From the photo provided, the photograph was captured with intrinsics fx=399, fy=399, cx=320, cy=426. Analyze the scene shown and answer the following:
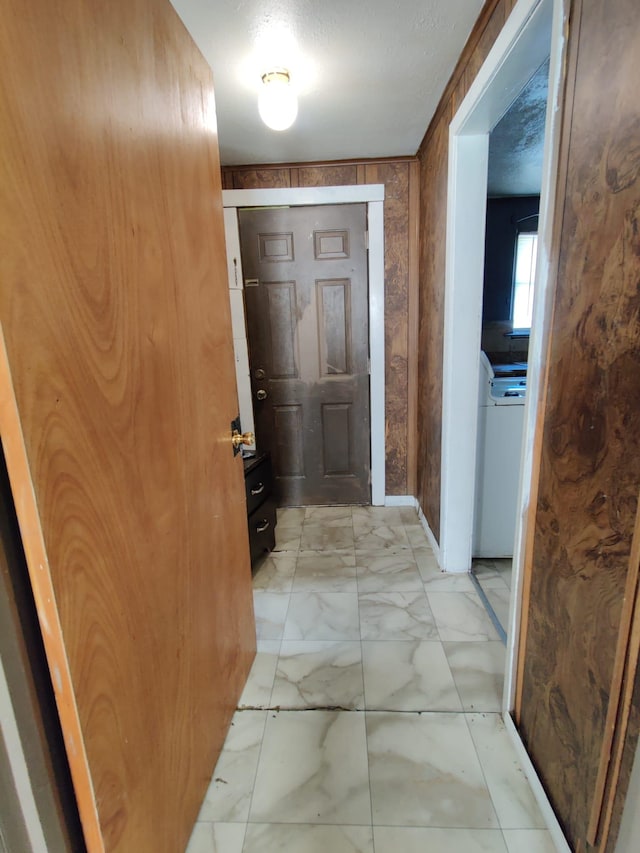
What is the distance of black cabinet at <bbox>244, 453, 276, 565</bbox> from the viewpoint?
207cm

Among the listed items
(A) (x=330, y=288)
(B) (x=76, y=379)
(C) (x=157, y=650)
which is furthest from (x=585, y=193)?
(A) (x=330, y=288)

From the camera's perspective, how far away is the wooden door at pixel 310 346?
258 cm

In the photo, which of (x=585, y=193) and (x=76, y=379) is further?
(x=585, y=193)

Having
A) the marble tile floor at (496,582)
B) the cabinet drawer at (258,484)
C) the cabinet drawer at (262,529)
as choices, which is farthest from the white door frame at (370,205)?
the marble tile floor at (496,582)

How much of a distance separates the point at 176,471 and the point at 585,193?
1045mm

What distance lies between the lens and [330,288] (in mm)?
2641

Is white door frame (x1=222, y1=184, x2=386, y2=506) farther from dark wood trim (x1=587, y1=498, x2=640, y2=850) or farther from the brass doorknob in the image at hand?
dark wood trim (x1=587, y1=498, x2=640, y2=850)

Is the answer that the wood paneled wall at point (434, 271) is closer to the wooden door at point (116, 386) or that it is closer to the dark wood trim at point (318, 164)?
the dark wood trim at point (318, 164)

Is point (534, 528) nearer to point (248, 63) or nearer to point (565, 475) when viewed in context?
point (565, 475)

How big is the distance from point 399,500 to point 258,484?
120cm

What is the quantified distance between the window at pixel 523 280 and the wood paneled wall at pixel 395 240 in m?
1.34

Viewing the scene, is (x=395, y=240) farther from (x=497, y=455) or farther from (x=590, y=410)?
(x=590, y=410)

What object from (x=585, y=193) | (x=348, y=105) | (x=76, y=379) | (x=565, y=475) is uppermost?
(x=348, y=105)

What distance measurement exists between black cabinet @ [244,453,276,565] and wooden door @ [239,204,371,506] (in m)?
0.59
